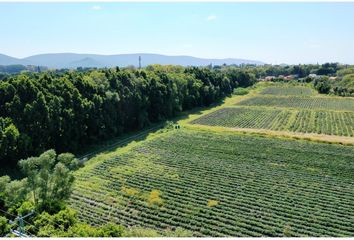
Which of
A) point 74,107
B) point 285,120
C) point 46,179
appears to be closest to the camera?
point 46,179

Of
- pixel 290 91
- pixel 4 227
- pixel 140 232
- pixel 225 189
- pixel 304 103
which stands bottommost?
pixel 140 232

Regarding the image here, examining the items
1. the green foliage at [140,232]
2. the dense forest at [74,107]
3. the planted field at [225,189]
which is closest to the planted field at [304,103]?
the dense forest at [74,107]

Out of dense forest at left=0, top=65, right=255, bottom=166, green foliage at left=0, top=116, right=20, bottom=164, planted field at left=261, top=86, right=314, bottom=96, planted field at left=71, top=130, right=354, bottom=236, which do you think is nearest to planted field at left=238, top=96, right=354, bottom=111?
planted field at left=261, top=86, right=314, bottom=96

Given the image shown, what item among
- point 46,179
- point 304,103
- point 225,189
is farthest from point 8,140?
point 304,103

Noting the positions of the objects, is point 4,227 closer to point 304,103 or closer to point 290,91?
point 304,103

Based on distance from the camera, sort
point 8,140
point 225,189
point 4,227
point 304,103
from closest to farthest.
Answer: point 4,227 → point 225,189 → point 8,140 → point 304,103

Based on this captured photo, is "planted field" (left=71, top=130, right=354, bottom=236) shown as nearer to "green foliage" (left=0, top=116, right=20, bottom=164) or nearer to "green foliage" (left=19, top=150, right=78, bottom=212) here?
"green foliage" (left=19, top=150, right=78, bottom=212)
